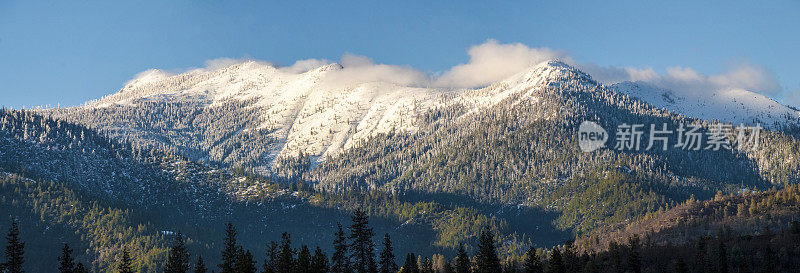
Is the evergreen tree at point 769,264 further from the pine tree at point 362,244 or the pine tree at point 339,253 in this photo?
the pine tree at point 362,244

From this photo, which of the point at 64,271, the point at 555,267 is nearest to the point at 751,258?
the point at 555,267

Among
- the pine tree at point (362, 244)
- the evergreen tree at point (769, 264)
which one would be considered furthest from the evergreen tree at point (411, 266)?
the evergreen tree at point (769, 264)

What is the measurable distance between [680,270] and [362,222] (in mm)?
75315

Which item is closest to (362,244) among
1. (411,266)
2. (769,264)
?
(411,266)

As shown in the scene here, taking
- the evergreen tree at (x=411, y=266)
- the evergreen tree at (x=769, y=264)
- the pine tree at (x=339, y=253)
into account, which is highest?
the pine tree at (x=339, y=253)

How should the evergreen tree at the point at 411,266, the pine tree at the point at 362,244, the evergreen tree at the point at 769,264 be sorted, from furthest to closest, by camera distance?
the evergreen tree at the point at 769,264
the evergreen tree at the point at 411,266
the pine tree at the point at 362,244

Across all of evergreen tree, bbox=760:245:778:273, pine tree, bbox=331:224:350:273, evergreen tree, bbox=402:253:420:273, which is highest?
pine tree, bbox=331:224:350:273

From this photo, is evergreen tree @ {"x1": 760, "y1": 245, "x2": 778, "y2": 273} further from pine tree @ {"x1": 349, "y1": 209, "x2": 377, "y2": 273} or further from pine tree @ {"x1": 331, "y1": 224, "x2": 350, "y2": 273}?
pine tree @ {"x1": 349, "y1": 209, "x2": 377, "y2": 273}

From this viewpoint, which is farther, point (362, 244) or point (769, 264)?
point (769, 264)

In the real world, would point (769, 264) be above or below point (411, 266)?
below

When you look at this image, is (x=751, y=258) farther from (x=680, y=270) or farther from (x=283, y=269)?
(x=283, y=269)

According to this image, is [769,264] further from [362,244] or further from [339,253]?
[339,253]

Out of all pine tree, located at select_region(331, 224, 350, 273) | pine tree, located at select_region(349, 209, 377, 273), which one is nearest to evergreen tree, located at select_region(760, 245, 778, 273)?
pine tree, located at select_region(331, 224, 350, 273)

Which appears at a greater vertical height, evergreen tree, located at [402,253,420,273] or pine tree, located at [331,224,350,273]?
pine tree, located at [331,224,350,273]
